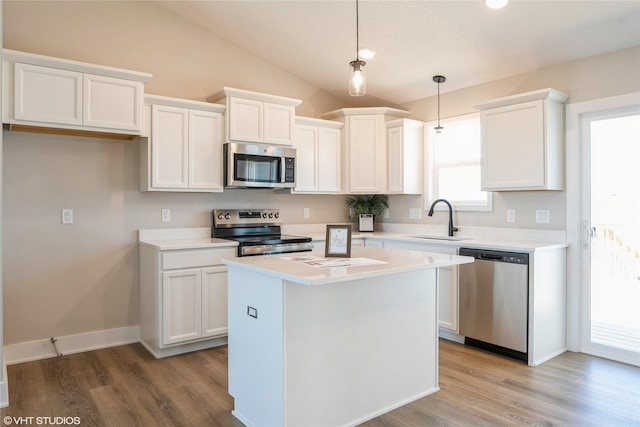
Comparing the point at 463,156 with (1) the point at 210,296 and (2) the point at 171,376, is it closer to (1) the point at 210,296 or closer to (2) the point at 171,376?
(1) the point at 210,296

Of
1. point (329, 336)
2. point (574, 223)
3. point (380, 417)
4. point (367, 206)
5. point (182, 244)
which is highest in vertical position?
point (367, 206)

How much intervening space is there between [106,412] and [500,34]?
3.79m

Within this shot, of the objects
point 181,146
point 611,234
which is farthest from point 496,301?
point 181,146

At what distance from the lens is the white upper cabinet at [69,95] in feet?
9.53

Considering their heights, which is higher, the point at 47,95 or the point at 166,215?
the point at 47,95

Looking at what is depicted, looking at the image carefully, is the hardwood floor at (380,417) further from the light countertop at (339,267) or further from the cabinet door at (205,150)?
the cabinet door at (205,150)

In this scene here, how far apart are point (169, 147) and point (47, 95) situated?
936 millimetres

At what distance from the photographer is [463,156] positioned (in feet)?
14.5

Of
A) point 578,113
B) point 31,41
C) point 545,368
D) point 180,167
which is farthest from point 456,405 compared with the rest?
point 31,41

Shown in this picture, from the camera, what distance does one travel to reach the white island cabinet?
335 cm

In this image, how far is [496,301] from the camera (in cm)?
341

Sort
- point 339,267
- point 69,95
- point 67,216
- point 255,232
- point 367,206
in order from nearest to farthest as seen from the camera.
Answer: point 339,267 → point 69,95 → point 67,216 → point 255,232 → point 367,206

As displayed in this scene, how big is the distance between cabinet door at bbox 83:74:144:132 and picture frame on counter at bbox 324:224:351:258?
1.90m

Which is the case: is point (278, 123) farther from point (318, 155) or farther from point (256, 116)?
point (318, 155)
